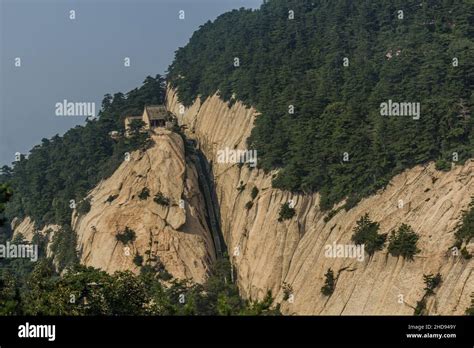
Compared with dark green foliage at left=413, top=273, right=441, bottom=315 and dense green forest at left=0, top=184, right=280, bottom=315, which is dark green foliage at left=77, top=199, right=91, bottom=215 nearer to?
dense green forest at left=0, top=184, right=280, bottom=315

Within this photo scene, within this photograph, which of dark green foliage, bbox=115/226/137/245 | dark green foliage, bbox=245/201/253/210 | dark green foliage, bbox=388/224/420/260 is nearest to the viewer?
dark green foliage, bbox=388/224/420/260

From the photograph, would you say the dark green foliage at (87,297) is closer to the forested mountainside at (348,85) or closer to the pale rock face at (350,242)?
the pale rock face at (350,242)

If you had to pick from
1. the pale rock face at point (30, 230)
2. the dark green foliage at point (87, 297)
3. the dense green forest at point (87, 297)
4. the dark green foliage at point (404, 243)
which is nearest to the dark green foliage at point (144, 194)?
the pale rock face at point (30, 230)

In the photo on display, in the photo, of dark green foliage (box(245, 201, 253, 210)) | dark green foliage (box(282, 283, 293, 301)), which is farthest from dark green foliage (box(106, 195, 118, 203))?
dark green foliage (box(282, 283, 293, 301))

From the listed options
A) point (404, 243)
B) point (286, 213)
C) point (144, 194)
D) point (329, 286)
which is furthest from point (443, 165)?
point (144, 194)

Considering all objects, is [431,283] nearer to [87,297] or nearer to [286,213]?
[87,297]
